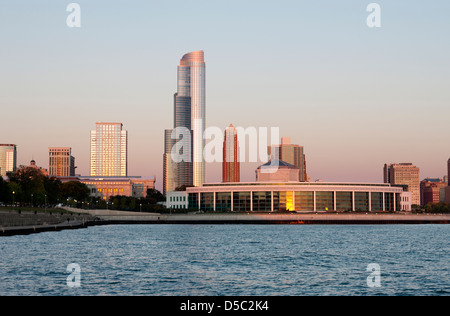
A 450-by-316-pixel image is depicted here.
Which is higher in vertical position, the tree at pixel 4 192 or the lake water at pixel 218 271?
the tree at pixel 4 192

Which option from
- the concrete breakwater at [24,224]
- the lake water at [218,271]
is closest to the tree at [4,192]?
the concrete breakwater at [24,224]

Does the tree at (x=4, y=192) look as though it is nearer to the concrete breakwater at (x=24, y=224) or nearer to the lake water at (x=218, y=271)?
the concrete breakwater at (x=24, y=224)

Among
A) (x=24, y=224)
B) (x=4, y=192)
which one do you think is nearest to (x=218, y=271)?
(x=24, y=224)

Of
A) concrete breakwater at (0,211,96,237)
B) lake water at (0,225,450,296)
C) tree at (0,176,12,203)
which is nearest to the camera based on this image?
lake water at (0,225,450,296)

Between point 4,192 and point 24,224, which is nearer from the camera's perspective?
point 24,224

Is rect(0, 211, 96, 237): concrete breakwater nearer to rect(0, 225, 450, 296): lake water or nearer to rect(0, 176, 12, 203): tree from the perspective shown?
rect(0, 176, 12, 203): tree

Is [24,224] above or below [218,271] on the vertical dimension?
above

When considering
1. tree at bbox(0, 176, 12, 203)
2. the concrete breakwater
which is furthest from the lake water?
tree at bbox(0, 176, 12, 203)

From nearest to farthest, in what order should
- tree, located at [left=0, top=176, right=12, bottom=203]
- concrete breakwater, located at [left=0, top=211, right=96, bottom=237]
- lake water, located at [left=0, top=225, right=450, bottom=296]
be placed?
lake water, located at [left=0, top=225, right=450, bottom=296] < concrete breakwater, located at [left=0, top=211, right=96, bottom=237] < tree, located at [left=0, top=176, right=12, bottom=203]

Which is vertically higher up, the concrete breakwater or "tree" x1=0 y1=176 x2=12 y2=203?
"tree" x1=0 y1=176 x2=12 y2=203

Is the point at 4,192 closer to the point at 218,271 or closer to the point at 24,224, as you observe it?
the point at 24,224

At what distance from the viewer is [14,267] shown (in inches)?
2280
